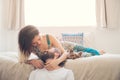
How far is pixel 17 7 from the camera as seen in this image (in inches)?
151

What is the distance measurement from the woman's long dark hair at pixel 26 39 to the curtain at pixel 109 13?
1729mm

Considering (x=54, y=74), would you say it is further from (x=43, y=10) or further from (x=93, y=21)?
(x=43, y=10)

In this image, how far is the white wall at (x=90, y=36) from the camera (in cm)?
344

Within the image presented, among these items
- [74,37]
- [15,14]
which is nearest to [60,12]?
[74,37]

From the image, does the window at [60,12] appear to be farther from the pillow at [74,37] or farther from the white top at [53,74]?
the white top at [53,74]

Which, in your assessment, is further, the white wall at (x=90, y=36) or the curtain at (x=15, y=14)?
the curtain at (x=15, y=14)

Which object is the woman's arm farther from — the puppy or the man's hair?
the puppy

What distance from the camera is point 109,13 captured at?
3.35m

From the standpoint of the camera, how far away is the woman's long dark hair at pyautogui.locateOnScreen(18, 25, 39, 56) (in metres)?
1.88

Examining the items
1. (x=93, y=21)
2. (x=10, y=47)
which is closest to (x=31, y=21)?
(x=10, y=47)

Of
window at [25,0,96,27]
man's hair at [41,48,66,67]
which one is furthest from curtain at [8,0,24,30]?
man's hair at [41,48,66,67]

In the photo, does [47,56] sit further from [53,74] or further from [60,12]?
[60,12]

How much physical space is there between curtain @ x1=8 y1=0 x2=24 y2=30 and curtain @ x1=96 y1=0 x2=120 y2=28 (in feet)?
4.62

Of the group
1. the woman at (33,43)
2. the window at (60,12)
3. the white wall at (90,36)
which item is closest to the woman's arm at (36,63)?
the woman at (33,43)
